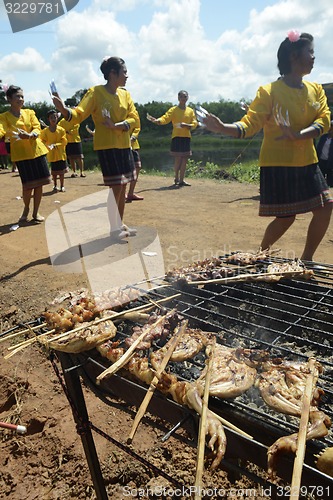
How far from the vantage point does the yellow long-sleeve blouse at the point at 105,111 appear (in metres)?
5.52

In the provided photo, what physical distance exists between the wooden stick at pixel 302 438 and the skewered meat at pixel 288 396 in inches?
1.1

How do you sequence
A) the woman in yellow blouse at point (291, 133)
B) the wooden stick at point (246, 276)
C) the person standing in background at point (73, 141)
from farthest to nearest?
the person standing in background at point (73, 141) → the woman in yellow blouse at point (291, 133) → the wooden stick at point (246, 276)

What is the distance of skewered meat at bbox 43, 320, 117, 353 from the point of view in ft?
6.13

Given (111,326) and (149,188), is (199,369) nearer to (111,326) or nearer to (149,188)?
(111,326)

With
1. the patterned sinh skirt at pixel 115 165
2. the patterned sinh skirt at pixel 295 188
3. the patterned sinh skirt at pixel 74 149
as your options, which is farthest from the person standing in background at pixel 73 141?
the patterned sinh skirt at pixel 295 188

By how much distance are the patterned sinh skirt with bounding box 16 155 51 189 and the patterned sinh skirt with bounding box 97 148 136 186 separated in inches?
70.9

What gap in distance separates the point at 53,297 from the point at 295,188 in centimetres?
300

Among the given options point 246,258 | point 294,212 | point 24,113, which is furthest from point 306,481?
point 24,113

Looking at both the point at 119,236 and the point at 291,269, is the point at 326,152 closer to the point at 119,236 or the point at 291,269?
the point at 119,236

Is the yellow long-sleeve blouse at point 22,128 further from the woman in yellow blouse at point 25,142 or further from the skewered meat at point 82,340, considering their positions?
the skewered meat at point 82,340

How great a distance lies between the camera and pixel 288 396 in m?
1.48

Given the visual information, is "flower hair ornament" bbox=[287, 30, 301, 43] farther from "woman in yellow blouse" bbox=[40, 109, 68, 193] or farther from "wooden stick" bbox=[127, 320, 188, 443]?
"woman in yellow blouse" bbox=[40, 109, 68, 193]

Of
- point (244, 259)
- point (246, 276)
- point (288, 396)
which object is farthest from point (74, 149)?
point (288, 396)

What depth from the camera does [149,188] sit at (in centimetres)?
1159
